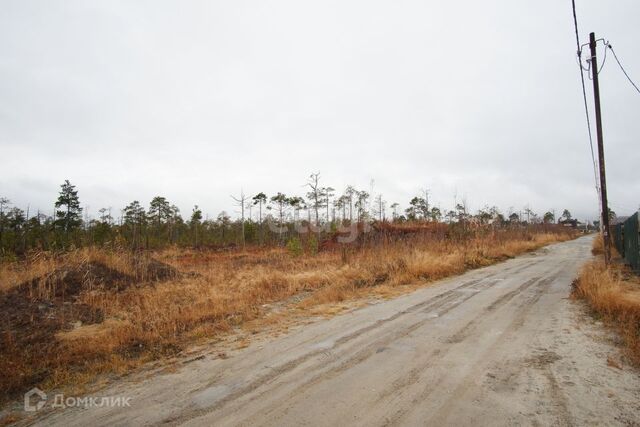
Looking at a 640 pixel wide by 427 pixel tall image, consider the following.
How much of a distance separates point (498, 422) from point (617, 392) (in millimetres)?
1549

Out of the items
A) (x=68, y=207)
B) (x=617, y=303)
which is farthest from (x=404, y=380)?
(x=68, y=207)

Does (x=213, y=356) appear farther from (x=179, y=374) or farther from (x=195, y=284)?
(x=195, y=284)

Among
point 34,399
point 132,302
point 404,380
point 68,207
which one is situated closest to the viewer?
point 404,380

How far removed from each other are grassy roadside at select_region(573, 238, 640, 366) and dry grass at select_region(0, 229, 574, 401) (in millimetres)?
4082

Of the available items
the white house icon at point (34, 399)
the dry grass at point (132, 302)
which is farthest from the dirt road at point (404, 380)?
the dry grass at point (132, 302)

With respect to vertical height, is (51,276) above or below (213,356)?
above

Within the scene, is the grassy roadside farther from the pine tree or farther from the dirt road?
the pine tree

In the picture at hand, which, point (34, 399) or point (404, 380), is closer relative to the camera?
point (404, 380)

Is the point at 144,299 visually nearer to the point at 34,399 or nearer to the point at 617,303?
the point at 34,399

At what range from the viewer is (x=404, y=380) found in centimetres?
357

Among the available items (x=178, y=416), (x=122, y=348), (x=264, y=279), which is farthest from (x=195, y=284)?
(x=178, y=416)

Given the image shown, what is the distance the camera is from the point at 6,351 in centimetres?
491

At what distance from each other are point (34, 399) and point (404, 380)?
4246 millimetres

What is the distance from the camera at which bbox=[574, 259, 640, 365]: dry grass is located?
4.51 meters
